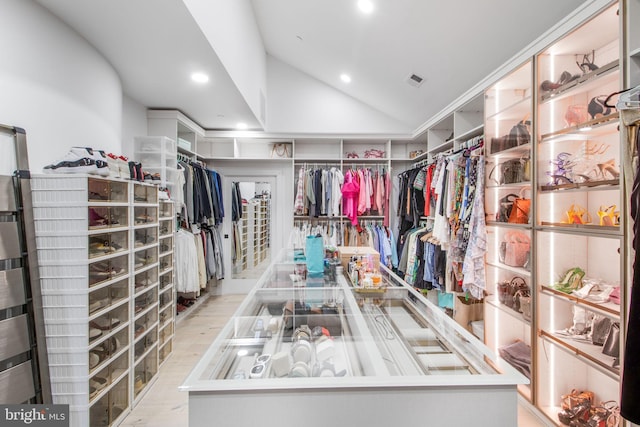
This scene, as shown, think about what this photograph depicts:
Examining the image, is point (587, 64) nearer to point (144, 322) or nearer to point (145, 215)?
point (145, 215)

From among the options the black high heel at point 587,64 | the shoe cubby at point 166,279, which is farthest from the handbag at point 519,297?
the shoe cubby at point 166,279

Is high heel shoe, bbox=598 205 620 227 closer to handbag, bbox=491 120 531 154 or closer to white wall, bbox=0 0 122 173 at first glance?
handbag, bbox=491 120 531 154

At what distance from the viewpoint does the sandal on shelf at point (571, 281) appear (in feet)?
6.48

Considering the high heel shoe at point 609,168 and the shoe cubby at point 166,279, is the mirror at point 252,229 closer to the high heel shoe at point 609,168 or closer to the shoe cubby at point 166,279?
the shoe cubby at point 166,279

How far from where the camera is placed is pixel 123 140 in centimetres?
322

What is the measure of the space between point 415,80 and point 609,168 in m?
1.95

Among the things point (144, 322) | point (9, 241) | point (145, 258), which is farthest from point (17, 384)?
point (145, 258)

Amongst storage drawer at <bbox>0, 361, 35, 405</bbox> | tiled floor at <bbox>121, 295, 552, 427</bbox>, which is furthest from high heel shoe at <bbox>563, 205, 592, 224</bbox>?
storage drawer at <bbox>0, 361, 35, 405</bbox>

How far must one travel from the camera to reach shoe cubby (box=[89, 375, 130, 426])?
6.25 feet

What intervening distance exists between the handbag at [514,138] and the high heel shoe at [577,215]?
1.78ft

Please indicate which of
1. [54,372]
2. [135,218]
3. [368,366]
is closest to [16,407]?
[54,372]

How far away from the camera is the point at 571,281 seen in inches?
79.0

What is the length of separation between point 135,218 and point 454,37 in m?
2.70

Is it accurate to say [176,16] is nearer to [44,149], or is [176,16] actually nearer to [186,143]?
[44,149]
